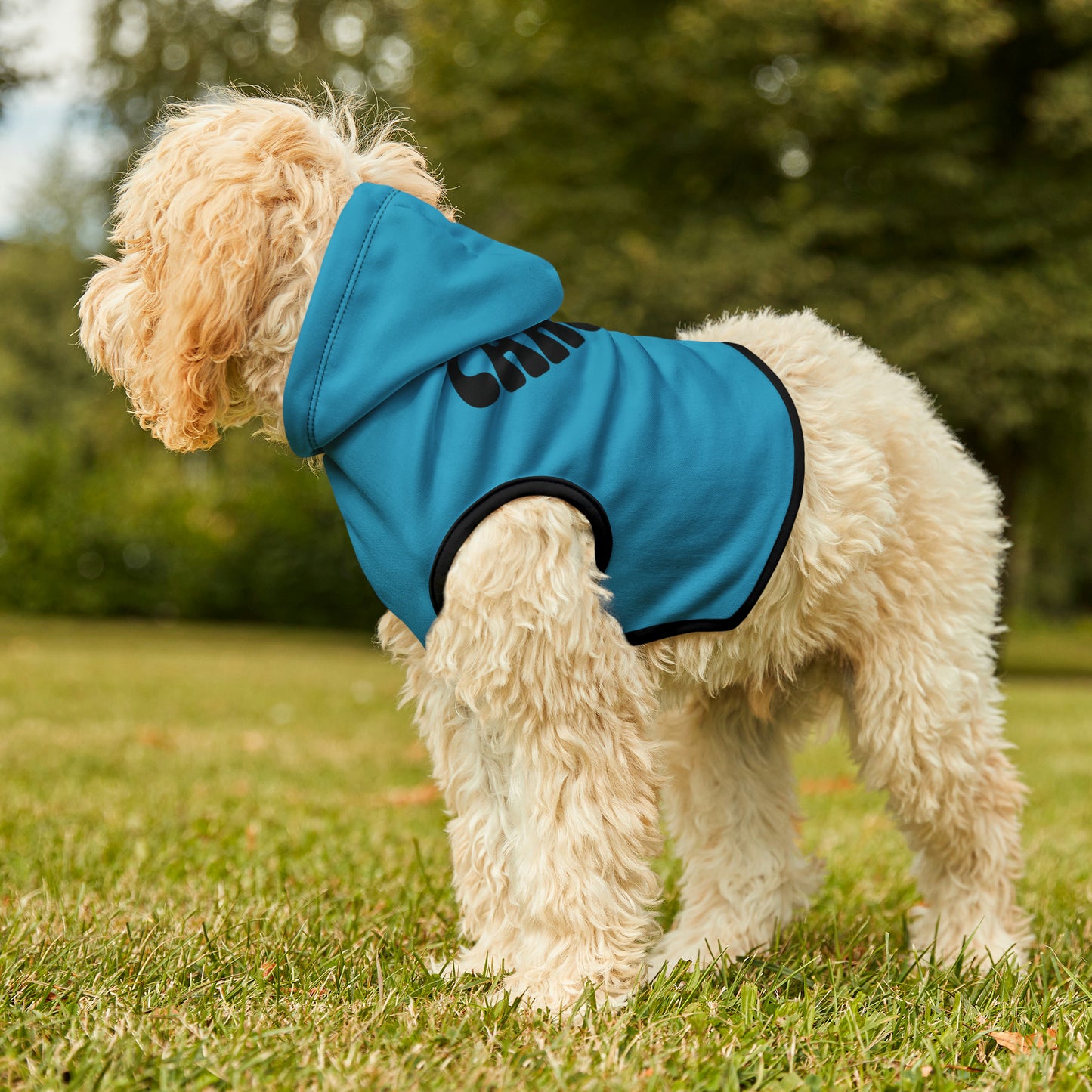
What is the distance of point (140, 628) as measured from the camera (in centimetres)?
1925

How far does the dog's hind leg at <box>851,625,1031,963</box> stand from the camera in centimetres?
290

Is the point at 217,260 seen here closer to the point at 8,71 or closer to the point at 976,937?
the point at 976,937

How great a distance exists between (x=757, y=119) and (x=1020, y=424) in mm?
5300

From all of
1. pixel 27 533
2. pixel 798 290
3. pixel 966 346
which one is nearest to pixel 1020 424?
pixel 966 346

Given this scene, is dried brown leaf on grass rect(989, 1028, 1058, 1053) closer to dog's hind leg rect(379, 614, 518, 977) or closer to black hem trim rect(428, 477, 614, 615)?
dog's hind leg rect(379, 614, 518, 977)

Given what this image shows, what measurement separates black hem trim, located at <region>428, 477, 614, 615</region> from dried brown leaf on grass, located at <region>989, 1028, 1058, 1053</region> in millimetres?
1371

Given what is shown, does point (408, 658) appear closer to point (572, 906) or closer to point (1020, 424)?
point (572, 906)

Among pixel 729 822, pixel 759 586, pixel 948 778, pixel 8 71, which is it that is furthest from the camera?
pixel 8 71

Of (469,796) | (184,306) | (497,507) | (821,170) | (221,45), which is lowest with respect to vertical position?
(469,796)

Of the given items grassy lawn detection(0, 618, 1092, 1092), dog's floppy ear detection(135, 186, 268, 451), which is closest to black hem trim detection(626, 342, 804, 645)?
grassy lawn detection(0, 618, 1092, 1092)

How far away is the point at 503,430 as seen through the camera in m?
2.39

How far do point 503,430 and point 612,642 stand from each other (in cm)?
52

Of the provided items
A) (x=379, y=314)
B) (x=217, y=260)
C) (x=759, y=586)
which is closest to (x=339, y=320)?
(x=379, y=314)

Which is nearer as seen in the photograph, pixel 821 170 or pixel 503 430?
pixel 503 430
